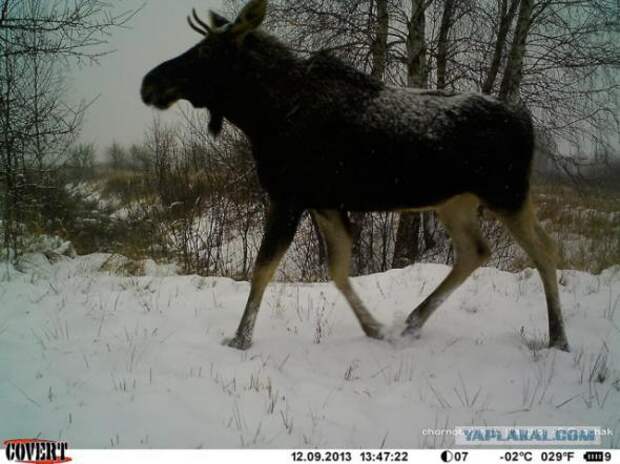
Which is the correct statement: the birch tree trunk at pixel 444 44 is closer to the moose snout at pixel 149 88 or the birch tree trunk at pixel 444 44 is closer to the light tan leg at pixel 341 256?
the light tan leg at pixel 341 256

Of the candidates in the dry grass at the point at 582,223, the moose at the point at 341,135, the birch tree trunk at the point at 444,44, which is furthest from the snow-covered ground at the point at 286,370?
the birch tree trunk at the point at 444,44

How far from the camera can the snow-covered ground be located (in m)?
1.96

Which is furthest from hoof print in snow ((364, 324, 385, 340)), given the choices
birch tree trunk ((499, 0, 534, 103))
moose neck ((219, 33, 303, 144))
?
birch tree trunk ((499, 0, 534, 103))

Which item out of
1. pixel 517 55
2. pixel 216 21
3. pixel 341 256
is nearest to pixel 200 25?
pixel 216 21

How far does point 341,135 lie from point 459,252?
1439 mm

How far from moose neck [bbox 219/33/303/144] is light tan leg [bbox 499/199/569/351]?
5.62 feet

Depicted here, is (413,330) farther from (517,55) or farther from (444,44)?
(444,44)

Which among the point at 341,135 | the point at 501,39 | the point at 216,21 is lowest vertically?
the point at 341,135

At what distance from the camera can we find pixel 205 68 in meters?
2.86

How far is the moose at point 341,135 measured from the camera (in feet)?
9.07

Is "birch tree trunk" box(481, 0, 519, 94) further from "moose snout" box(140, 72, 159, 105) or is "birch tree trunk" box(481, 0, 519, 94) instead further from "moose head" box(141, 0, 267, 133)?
"moose snout" box(140, 72, 159, 105)

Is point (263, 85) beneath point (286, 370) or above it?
above

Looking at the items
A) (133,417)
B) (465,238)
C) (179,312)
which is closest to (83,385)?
(133,417)

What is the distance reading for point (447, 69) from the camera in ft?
27.5
